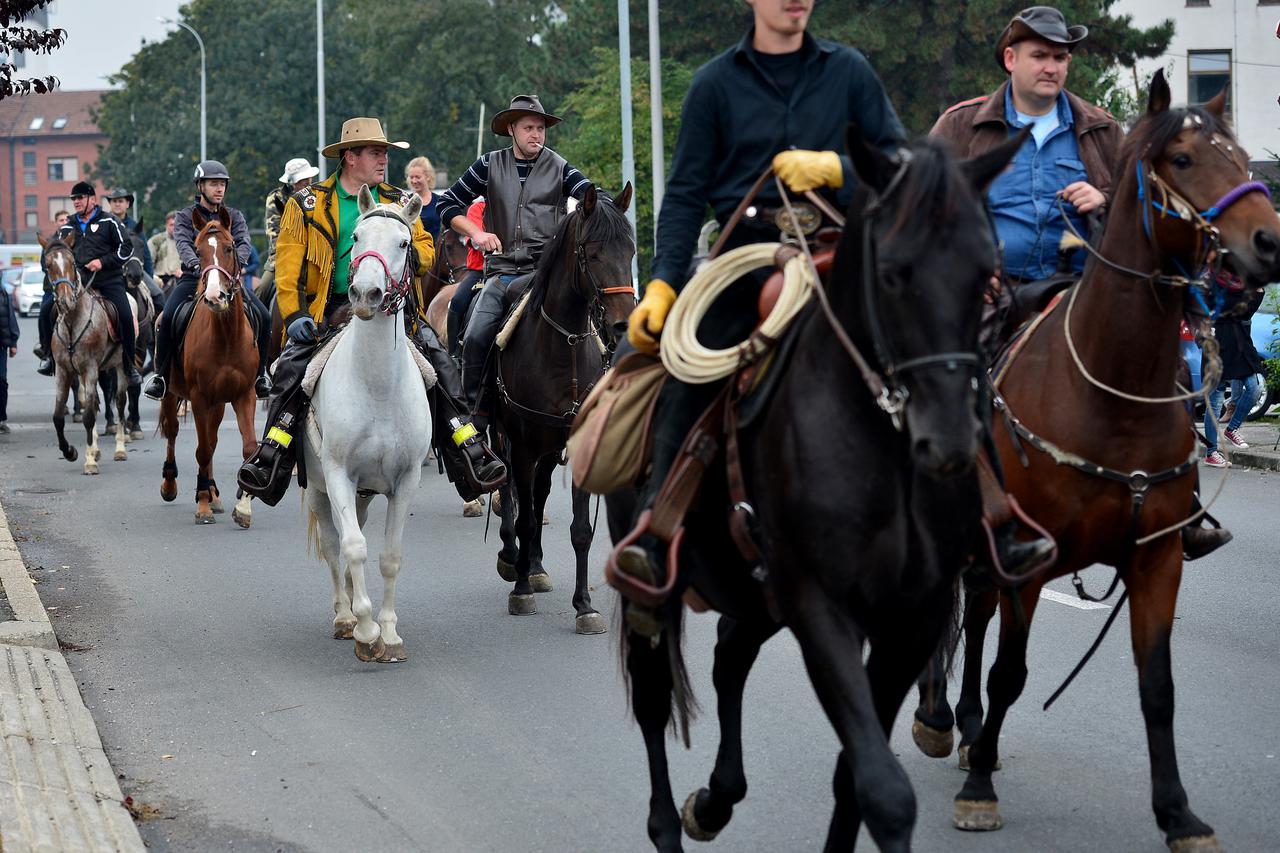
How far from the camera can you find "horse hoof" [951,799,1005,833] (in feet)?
19.8

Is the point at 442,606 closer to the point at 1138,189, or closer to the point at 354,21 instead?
the point at 1138,189

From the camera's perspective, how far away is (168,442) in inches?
619

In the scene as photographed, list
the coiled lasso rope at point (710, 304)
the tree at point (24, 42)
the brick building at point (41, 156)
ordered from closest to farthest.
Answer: the coiled lasso rope at point (710, 304)
the tree at point (24, 42)
the brick building at point (41, 156)

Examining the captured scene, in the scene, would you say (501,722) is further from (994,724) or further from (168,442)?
(168,442)

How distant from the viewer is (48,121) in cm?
15712

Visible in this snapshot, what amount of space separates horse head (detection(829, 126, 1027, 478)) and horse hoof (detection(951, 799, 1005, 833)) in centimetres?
221

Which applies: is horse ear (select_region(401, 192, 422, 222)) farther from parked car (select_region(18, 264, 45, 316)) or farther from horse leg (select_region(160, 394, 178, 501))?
parked car (select_region(18, 264, 45, 316))

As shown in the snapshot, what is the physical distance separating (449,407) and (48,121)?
158489 mm

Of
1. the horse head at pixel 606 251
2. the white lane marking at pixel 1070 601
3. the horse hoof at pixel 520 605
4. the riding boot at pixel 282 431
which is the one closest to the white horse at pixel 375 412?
the riding boot at pixel 282 431

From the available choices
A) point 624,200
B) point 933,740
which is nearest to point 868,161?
point 933,740

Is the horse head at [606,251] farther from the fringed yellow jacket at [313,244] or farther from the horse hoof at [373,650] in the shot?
the horse hoof at [373,650]

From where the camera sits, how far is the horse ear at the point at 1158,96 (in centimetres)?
587

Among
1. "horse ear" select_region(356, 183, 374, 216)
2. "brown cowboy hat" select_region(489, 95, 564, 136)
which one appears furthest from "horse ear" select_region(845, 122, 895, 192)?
"brown cowboy hat" select_region(489, 95, 564, 136)

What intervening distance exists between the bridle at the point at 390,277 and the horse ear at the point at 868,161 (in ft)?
15.7
